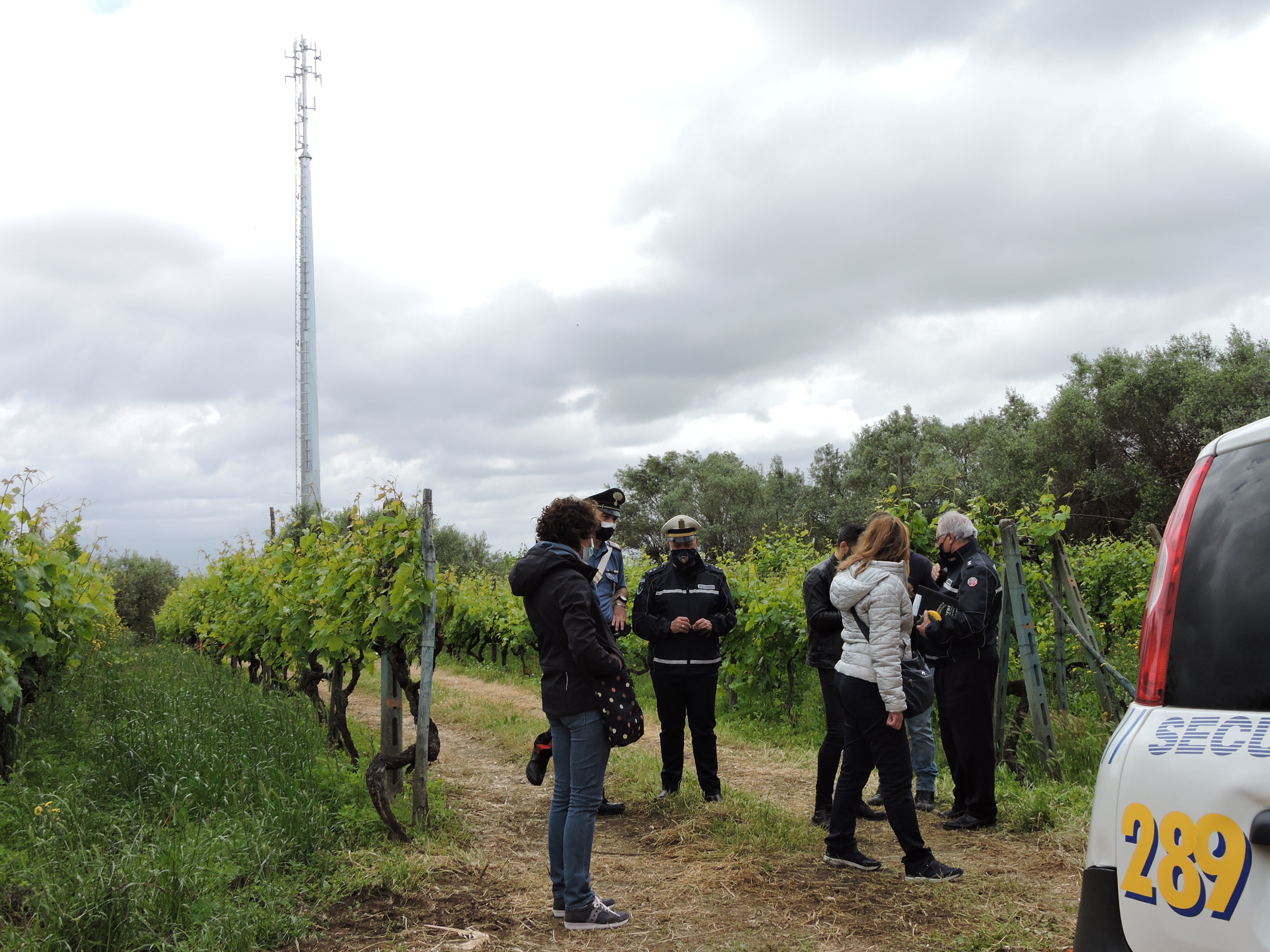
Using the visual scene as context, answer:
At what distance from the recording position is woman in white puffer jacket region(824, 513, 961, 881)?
171 inches

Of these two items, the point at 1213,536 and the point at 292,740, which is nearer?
the point at 1213,536

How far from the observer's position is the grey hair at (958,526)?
542 cm

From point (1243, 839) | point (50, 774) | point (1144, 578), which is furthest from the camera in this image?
point (1144, 578)

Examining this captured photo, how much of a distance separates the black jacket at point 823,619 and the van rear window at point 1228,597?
3.56 m

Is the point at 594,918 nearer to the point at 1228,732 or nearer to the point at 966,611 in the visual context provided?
the point at 966,611

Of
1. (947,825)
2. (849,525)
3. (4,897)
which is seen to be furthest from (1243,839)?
(4,897)

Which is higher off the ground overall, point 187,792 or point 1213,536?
point 1213,536

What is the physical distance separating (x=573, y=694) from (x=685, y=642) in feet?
7.09

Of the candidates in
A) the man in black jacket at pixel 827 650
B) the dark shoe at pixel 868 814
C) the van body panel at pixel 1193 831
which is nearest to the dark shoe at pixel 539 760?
the man in black jacket at pixel 827 650

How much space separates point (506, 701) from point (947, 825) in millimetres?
7824

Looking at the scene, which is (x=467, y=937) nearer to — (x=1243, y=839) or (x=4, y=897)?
(x=4, y=897)

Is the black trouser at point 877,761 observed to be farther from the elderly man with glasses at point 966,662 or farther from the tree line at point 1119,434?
the tree line at point 1119,434

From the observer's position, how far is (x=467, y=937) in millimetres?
3844

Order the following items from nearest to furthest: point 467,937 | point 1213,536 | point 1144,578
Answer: point 1213,536 → point 467,937 → point 1144,578
